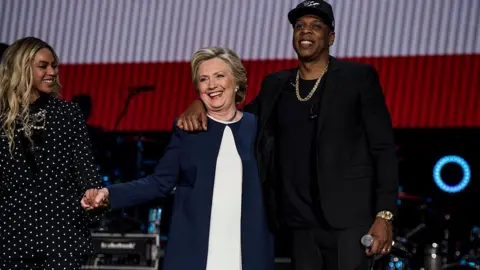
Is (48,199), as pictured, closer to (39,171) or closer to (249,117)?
(39,171)

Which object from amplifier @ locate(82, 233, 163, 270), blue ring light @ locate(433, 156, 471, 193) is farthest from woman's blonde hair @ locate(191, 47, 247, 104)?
blue ring light @ locate(433, 156, 471, 193)

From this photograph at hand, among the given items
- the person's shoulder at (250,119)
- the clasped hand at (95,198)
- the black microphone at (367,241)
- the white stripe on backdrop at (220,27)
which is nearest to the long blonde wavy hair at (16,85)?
the clasped hand at (95,198)

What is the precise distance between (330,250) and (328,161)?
0.88 feet

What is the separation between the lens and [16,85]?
3.18m

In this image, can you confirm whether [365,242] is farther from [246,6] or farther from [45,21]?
[45,21]

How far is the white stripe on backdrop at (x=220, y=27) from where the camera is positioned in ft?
21.8

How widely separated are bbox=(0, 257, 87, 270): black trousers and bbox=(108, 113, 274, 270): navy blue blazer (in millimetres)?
230

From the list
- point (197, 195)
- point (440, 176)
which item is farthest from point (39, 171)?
point (440, 176)

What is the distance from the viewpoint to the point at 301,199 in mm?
2977

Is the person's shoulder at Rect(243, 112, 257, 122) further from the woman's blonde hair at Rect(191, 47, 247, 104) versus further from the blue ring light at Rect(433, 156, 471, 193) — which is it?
the blue ring light at Rect(433, 156, 471, 193)

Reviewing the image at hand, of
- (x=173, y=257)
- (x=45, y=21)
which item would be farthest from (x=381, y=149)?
(x=45, y=21)

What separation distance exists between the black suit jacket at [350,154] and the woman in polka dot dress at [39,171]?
577 millimetres

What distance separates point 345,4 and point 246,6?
0.74 metres

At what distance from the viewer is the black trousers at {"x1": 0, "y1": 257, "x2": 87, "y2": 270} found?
306 cm
